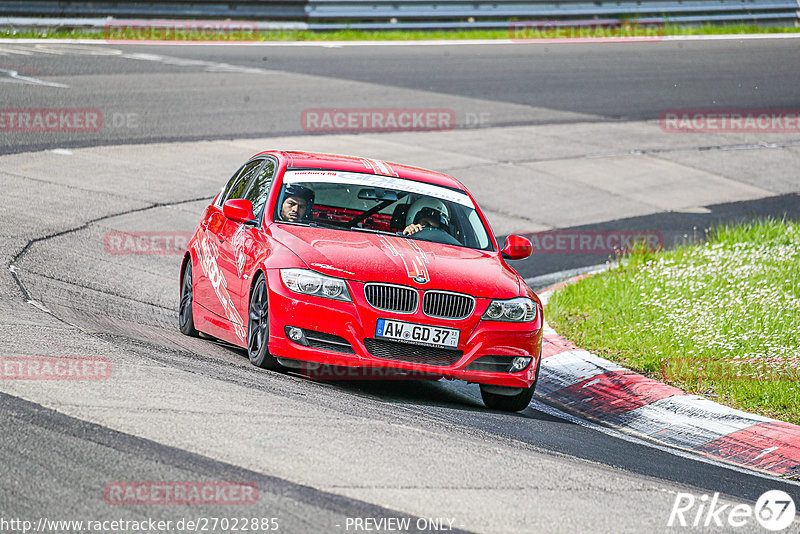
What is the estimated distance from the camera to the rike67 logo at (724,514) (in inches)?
206

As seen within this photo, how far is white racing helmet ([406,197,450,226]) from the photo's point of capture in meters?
8.88

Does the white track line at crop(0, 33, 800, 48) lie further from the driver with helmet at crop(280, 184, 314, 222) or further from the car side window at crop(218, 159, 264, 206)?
the driver with helmet at crop(280, 184, 314, 222)

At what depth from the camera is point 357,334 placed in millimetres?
7410

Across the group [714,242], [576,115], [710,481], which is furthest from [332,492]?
[576,115]

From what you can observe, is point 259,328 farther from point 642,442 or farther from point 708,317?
point 708,317

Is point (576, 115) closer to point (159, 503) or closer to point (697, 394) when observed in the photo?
point (697, 394)

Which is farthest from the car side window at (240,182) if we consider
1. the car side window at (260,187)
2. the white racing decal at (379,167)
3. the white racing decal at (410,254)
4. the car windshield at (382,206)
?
the white racing decal at (410,254)

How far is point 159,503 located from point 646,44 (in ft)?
90.9

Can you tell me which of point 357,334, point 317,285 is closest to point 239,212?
point 317,285

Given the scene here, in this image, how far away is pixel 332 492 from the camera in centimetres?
496

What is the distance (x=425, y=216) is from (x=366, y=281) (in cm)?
153

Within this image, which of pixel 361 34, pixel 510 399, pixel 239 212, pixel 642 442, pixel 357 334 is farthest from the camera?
pixel 361 34

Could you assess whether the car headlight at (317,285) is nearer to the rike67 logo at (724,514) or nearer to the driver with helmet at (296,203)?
the driver with helmet at (296,203)

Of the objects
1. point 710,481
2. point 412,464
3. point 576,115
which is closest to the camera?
point 412,464
